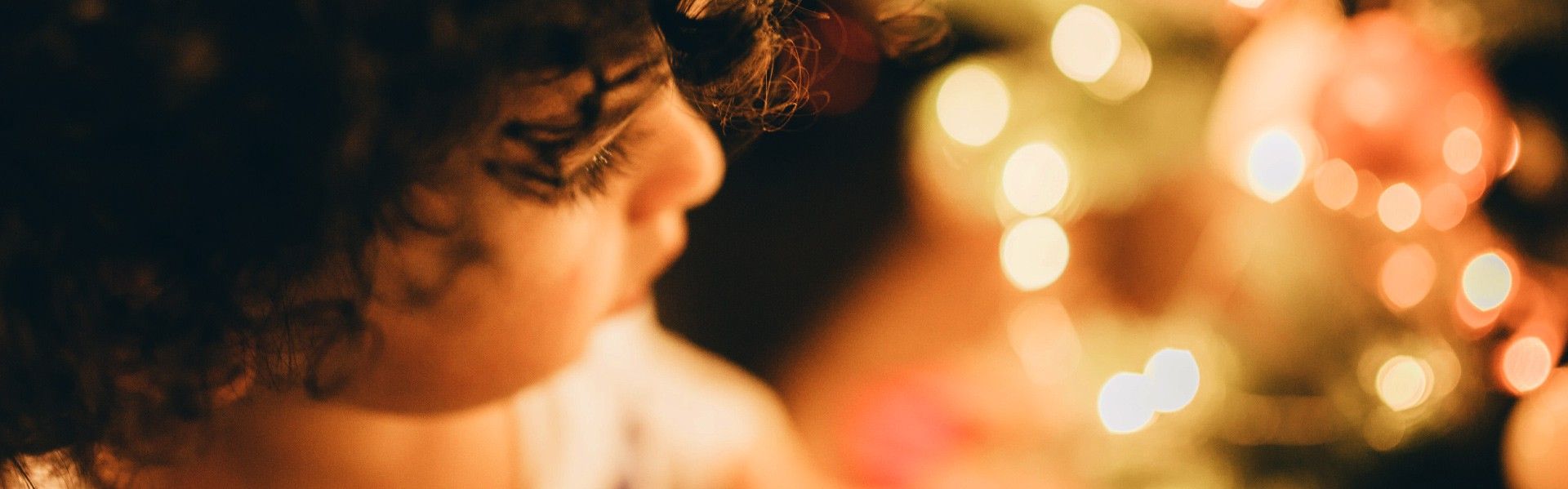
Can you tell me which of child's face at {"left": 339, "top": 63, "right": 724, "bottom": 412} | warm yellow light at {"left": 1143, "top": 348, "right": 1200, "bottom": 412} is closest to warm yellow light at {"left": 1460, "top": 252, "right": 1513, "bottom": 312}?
warm yellow light at {"left": 1143, "top": 348, "right": 1200, "bottom": 412}

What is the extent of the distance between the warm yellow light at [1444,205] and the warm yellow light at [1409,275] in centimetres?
2

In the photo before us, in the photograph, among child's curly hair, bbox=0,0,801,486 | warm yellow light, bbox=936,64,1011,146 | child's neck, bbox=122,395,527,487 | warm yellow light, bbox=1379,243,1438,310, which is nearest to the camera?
child's curly hair, bbox=0,0,801,486

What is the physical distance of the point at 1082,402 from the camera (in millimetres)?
603

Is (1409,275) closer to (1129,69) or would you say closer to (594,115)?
(1129,69)

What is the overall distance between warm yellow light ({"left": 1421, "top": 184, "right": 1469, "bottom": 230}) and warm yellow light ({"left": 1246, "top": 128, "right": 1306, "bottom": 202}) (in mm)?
58

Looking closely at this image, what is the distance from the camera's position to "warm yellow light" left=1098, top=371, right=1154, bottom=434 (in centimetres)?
57

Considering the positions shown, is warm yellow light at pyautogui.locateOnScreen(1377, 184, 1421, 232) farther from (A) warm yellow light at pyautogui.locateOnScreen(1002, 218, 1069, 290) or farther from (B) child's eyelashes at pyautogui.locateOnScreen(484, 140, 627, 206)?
(B) child's eyelashes at pyautogui.locateOnScreen(484, 140, 627, 206)

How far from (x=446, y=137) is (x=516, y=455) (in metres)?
0.30

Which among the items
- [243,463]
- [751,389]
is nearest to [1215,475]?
[751,389]

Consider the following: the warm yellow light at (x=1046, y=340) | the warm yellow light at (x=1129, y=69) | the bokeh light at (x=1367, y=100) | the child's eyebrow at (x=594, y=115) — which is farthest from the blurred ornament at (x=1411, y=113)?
the child's eyebrow at (x=594, y=115)

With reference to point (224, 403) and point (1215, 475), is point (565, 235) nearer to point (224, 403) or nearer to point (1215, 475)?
point (224, 403)

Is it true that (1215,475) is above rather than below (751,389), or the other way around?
above

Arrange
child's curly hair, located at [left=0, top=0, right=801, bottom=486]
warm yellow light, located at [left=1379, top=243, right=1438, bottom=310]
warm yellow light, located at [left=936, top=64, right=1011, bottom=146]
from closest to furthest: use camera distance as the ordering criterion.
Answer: child's curly hair, located at [left=0, top=0, right=801, bottom=486], warm yellow light, located at [left=1379, top=243, right=1438, bottom=310], warm yellow light, located at [left=936, top=64, right=1011, bottom=146]

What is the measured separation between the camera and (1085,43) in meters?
0.55
